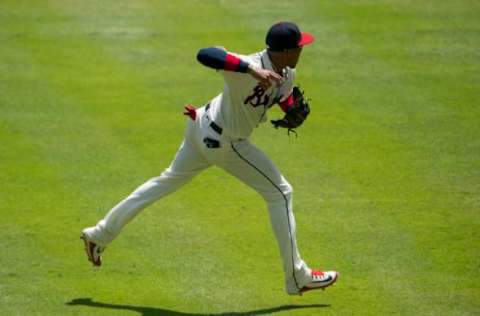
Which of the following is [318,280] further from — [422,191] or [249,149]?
[422,191]

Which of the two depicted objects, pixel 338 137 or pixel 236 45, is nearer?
pixel 338 137

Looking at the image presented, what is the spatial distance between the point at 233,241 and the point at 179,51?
4.97m

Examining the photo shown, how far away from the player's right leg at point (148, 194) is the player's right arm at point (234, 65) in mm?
927

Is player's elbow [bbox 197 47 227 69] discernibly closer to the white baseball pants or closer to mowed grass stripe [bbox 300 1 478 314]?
the white baseball pants

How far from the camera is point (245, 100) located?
690 centimetres

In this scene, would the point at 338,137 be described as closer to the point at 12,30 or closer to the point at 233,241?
the point at 233,241

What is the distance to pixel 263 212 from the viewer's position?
893cm

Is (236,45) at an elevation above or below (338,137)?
above

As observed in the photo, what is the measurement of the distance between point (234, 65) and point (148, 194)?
4.67 feet

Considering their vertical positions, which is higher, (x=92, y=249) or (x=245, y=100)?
(x=245, y=100)

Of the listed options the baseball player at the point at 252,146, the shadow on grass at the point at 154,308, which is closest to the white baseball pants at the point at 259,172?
the baseball player at the point at 252,146

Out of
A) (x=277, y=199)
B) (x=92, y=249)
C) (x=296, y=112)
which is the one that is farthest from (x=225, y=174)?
(x=296, y=112)

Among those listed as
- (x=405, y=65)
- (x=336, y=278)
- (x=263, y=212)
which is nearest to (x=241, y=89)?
(x=336, y=278)

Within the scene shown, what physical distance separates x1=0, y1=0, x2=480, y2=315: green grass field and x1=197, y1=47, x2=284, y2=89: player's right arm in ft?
5.66
